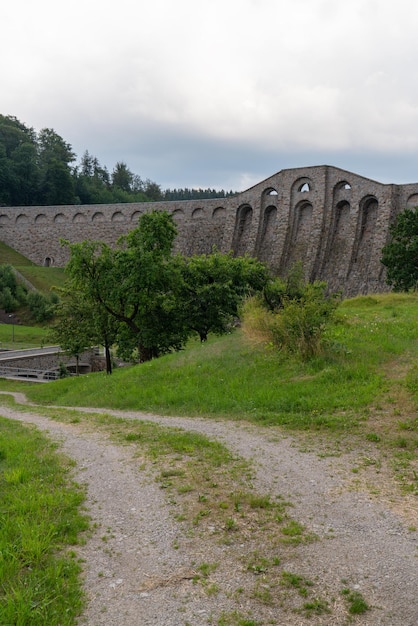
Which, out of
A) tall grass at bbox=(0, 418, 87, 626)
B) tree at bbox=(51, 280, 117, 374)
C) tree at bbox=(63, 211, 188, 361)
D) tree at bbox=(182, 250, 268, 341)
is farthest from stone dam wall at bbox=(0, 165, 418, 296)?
tall grass at bbox=(0, 418, 87, 626)

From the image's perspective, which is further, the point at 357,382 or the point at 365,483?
the point at 357,382

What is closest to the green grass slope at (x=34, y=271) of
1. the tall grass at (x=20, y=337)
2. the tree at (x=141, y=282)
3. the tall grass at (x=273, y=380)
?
the tall grass at (x=20, y=337)

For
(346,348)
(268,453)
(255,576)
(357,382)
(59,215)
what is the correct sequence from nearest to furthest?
(255,576)
(268,453)
(357,382)
(346,348)
(59,215)

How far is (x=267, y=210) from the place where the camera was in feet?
163

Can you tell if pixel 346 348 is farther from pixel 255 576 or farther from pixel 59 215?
pixel 59 215

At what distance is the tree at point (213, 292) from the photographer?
74.2 ft

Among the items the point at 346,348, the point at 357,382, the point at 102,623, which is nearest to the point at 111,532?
the point at 102,623

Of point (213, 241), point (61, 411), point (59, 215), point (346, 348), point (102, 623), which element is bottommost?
point (61, 411)

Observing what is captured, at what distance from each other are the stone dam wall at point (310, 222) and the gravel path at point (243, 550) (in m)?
33.9

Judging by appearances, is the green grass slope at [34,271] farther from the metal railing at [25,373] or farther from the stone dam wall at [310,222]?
the metal railing at [25,373]

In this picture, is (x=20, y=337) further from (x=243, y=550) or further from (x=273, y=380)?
(x=243, y=550)

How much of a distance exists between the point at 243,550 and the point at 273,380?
6826 mm

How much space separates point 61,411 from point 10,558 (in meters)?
9.47

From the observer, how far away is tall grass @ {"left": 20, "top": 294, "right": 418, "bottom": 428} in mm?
9906
